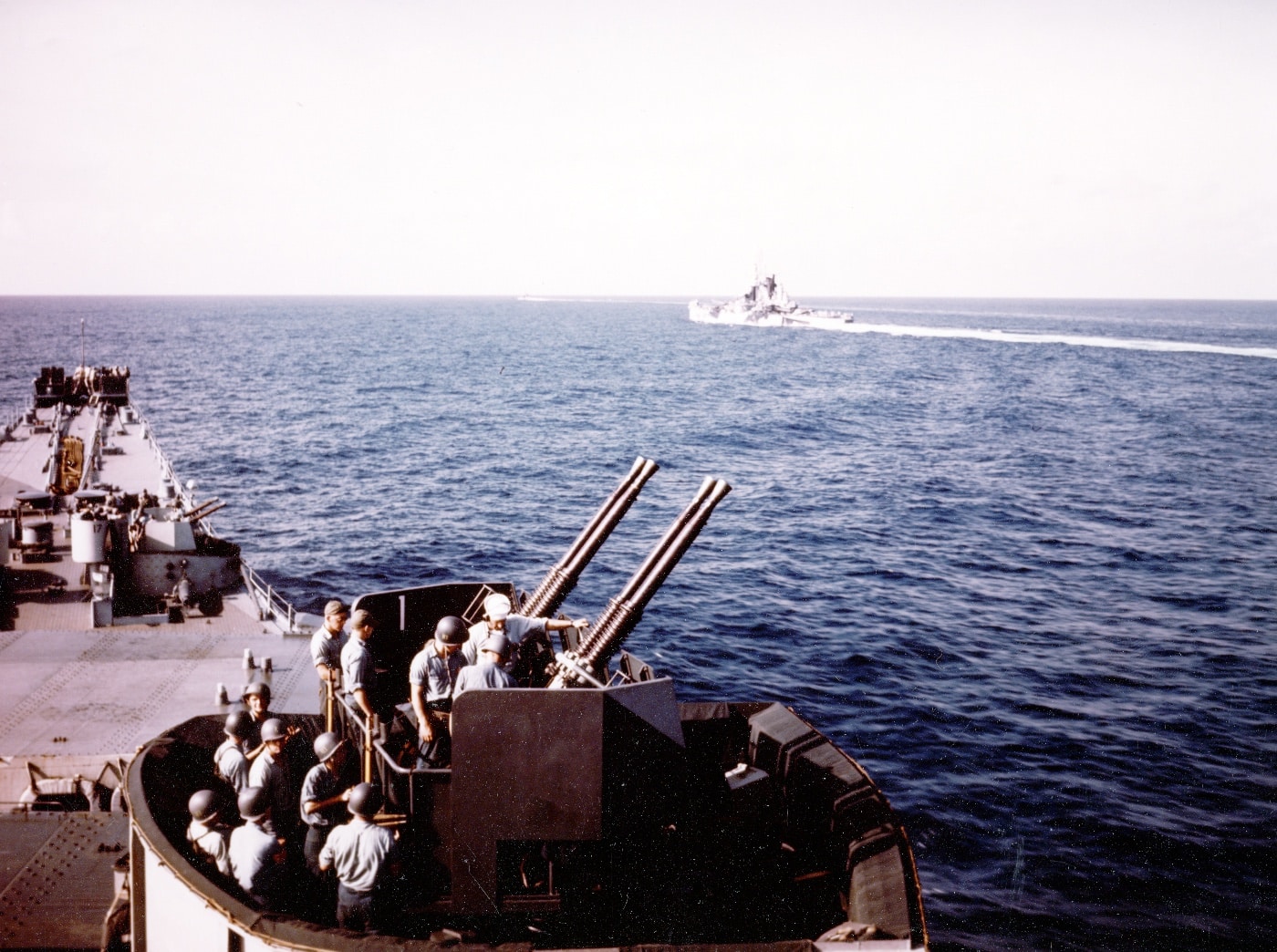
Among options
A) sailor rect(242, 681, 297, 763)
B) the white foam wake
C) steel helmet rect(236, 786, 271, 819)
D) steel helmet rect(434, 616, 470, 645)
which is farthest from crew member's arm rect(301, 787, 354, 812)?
the white foam wake

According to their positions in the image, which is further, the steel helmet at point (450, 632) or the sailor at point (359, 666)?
the sailor at point (359, 666)

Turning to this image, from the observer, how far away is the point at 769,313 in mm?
166875

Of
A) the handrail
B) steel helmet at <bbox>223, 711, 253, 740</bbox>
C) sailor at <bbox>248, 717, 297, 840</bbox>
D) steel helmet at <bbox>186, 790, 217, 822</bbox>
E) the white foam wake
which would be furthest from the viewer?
the white foam wake

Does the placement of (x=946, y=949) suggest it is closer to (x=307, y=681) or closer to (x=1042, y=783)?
(x=1042, y=783)

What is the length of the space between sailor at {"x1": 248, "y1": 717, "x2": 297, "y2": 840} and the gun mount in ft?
8.23

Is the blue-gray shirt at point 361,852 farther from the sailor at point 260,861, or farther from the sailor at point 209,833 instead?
the sailor at point 209,833

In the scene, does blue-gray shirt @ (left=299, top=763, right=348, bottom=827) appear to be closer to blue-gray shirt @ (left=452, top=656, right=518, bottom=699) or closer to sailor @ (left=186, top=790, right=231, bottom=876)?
sailor @ (left=186, top=790, right=231, bottom=876)

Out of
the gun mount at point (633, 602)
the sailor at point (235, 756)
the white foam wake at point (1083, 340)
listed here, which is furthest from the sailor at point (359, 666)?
the white foam wake at point (1083, 340)

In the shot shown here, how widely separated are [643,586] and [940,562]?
92.2 ft

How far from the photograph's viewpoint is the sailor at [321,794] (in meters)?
7.86

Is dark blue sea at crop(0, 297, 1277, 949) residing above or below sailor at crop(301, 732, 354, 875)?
below

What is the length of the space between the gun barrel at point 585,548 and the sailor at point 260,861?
4.13m

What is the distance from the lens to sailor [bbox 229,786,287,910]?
7238 mm

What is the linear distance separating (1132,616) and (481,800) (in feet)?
88.7
